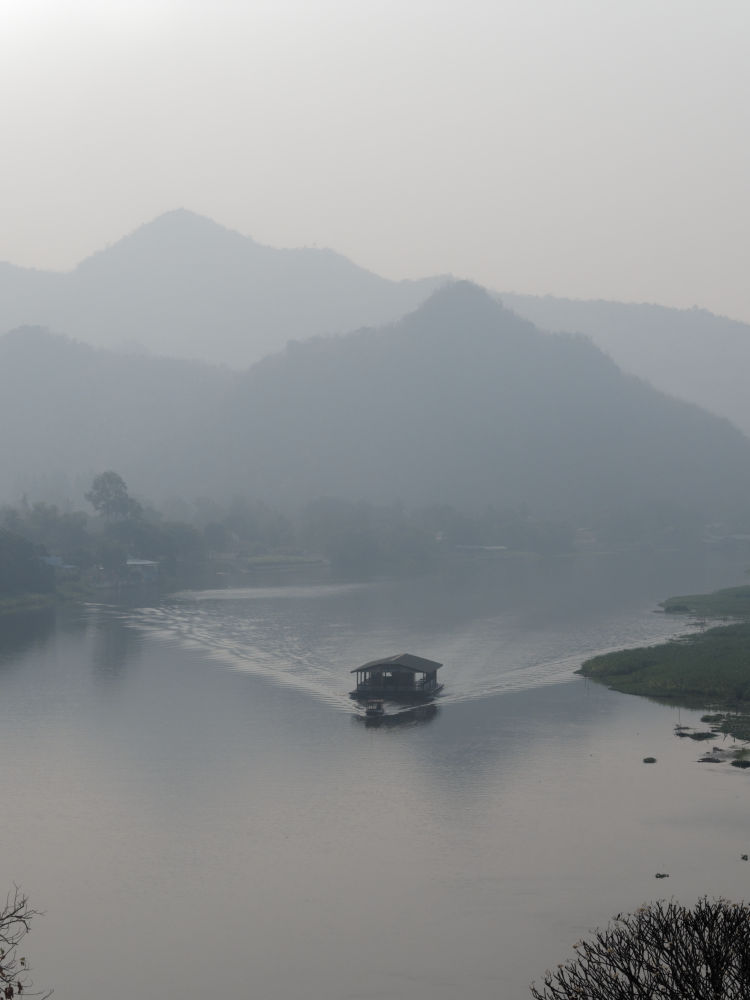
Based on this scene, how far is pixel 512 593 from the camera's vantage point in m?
95.0

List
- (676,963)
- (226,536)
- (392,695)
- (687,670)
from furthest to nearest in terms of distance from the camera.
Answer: (226,536) → (687,670) → (392,695) → (676,963)

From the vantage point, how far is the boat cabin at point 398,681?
4909 centimetres

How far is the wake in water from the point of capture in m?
54.2

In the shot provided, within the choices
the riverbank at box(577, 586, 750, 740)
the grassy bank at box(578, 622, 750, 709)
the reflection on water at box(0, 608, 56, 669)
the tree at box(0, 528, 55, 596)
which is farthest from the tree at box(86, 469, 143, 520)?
the grassy bank at box(578, 622, 750, 709)

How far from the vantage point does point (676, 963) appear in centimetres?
1487

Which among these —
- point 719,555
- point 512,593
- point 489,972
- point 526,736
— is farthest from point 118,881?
point 719,555

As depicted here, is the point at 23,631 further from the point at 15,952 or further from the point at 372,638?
the point at 15,952

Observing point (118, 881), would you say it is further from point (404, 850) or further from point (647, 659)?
point (647, 659)

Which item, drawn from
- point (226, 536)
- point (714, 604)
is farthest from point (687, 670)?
point (226, 536)

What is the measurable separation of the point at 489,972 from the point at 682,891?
6130 millimetres

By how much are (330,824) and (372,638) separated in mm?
34145

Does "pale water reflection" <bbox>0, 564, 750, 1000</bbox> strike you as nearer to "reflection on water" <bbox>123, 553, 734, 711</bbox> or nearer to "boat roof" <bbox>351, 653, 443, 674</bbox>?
"reflection on water" <bbox>123, 553, 734, 711</bbox>

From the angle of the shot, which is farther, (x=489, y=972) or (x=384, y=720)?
(x=384, y=720)

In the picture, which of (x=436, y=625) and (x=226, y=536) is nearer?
(x=436, y=625)
